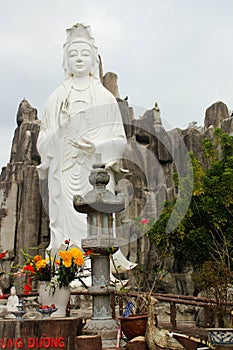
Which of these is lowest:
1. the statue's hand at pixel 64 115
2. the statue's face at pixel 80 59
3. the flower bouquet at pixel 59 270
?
the flower bouquet at pixel 59 270

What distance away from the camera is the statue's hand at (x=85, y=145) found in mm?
10234

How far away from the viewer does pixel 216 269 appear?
19.6 ft

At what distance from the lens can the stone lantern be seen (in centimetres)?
504

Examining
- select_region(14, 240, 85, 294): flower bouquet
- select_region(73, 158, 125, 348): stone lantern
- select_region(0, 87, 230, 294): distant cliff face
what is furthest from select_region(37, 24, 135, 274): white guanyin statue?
select_region(14, 240, 85, 294): flower bouquet

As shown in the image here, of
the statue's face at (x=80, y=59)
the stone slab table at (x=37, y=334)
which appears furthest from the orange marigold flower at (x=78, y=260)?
the statue's face at (x=80, y=59)

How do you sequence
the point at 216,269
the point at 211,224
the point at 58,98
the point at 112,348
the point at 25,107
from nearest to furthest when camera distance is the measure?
the point at 112,348 → the point at 216,269 → the point at 211,224 → the point at 58,98 → the point at 25,107

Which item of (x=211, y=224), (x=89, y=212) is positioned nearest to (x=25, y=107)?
(x=211, y=224)

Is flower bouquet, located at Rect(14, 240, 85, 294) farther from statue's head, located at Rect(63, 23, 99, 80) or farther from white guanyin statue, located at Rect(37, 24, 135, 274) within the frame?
statue's head, located at Rect(63, 23, 99, 80)

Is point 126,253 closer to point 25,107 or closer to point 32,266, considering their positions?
point 25,107

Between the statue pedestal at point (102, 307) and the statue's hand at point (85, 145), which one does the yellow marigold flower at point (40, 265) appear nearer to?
the statue pedestal at point (102, 307)

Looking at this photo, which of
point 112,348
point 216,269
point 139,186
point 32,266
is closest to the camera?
point 112,348

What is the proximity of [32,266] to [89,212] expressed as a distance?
0.82 m

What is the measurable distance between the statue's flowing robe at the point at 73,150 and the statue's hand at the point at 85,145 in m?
0.09

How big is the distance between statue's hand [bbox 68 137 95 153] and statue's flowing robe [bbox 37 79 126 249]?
0.09 m
